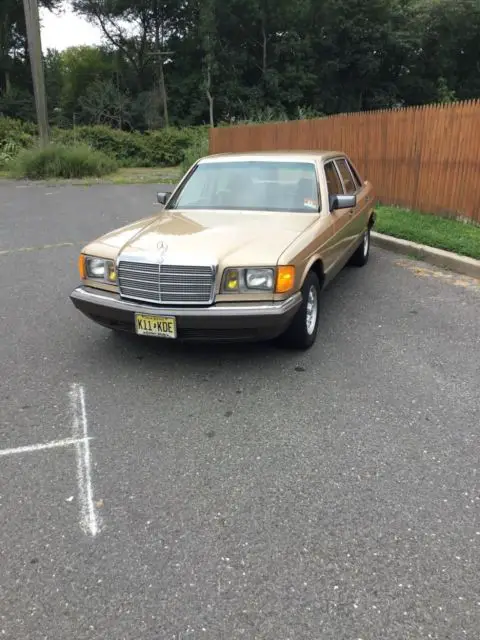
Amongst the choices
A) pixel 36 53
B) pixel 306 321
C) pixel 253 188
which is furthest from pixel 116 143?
pixel 306 321

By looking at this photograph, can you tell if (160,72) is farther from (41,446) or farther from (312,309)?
(41,446)

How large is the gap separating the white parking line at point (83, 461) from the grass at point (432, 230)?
5.25m

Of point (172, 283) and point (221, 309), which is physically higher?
point (172, 283)

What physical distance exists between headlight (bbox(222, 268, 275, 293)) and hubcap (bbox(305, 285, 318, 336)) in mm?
615

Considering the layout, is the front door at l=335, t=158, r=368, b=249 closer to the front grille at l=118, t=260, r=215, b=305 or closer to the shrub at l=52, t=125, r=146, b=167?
the front grille at l=118, t=260, r=215, b=305

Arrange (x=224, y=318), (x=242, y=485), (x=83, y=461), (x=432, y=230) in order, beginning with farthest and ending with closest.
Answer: (x=432, y=230) → (x=224, y=318) → (x=83, y=461) → (x=242, y=485)

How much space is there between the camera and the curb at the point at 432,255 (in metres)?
6.64

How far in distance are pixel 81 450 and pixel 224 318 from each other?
128 cm

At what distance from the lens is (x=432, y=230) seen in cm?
811

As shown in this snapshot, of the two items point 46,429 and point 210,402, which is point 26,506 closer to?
point 46,429

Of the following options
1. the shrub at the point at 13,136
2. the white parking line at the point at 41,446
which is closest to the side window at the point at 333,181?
the white parking line at the point at 41,446

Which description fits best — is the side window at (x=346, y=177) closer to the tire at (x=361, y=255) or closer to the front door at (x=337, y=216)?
the front door at (x=337, y=216)

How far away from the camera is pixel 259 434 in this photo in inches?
130

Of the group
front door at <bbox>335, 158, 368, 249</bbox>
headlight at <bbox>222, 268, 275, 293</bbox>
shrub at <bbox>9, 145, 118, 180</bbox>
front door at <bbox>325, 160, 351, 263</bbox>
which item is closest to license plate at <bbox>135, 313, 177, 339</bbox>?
headlight at <bbox>222, 268, 275, 293</bbox>
